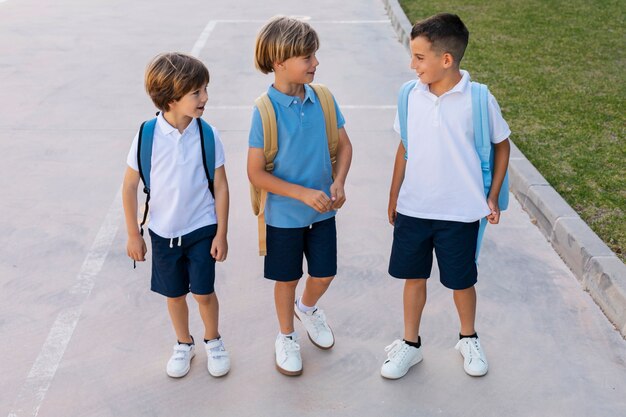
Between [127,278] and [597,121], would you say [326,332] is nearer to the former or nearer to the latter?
[127,278]

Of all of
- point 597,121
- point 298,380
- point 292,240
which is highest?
point 292,240

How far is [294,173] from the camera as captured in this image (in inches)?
126

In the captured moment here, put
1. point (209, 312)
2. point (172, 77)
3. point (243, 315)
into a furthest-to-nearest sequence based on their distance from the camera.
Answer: point (243, 315) < point (209, 312) < point (172, 77)

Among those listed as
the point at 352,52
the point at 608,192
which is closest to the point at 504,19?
the point at 352,52

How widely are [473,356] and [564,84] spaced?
5.00 m

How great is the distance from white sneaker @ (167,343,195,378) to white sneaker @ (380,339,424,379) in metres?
0.93

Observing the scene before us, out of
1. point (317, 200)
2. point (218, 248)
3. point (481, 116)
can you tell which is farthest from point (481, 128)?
point (218, 248)

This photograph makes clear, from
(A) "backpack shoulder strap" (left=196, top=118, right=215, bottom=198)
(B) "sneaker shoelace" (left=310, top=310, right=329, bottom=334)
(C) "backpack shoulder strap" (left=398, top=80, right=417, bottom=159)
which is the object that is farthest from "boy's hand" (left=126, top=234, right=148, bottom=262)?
(C) "backpack shoulder strap" (left=398, top=80, right=417, bottom=159)

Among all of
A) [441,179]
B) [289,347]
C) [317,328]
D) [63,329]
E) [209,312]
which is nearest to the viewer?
[441,179]

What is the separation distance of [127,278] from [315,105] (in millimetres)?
1819

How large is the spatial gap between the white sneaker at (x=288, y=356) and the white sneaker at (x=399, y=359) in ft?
1.33

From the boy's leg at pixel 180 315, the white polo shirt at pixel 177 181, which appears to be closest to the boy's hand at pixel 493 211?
the white polo shirt at pixel 177 181

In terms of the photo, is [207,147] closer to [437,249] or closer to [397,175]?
[397,175]

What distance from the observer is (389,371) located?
346cm
